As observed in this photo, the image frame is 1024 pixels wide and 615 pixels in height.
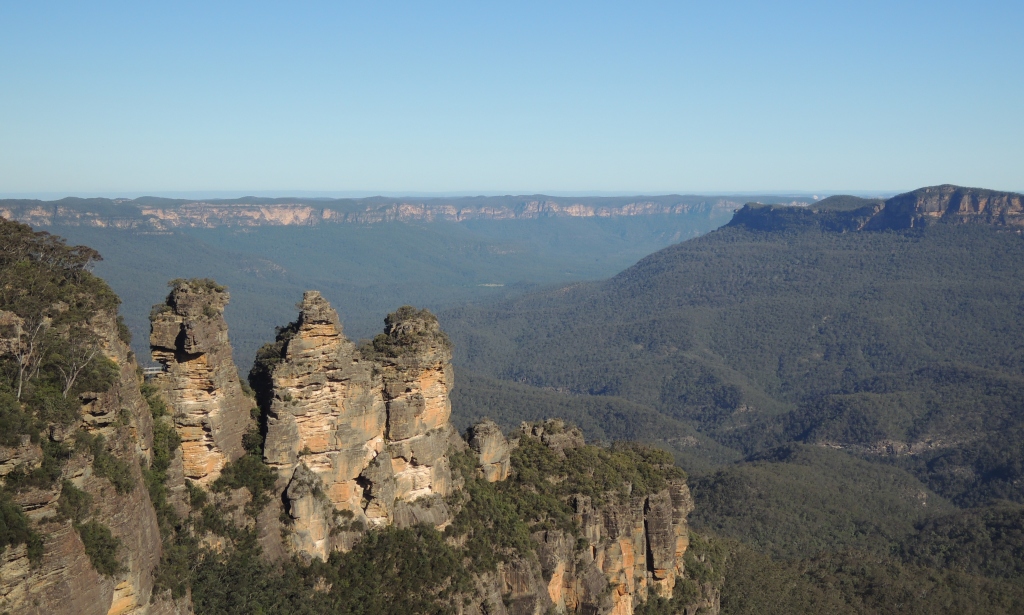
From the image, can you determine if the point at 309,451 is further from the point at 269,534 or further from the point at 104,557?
the point at 104,557

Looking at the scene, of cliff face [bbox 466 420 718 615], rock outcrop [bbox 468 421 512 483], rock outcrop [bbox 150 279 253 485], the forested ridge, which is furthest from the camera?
the forested ridge

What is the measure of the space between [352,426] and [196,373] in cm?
649

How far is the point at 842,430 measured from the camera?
128 meters

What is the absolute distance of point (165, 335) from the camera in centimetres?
2720

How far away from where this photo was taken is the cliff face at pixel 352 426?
98.5 feet

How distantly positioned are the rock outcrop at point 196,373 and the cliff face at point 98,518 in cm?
209

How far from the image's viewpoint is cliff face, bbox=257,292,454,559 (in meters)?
30.0

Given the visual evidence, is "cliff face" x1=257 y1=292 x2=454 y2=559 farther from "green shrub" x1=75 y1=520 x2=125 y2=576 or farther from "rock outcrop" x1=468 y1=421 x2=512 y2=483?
Result: "green shrub" x1=75 y1=520 x2=125 y2=576

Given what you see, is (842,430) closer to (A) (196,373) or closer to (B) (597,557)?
(B) (597,557)

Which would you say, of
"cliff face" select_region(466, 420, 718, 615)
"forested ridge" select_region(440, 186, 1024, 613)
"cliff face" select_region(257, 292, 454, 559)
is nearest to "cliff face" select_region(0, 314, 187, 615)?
"cliff face" select_region(257, 292, 454, 559)

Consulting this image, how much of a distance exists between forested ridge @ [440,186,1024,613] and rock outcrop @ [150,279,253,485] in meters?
33.8

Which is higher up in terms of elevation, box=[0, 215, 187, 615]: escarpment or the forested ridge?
box=[0, 215, 187, 615]: escarpment

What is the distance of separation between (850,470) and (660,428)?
3218 centimetres

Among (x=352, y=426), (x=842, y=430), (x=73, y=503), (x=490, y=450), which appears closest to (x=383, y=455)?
(x=352, y=426)
